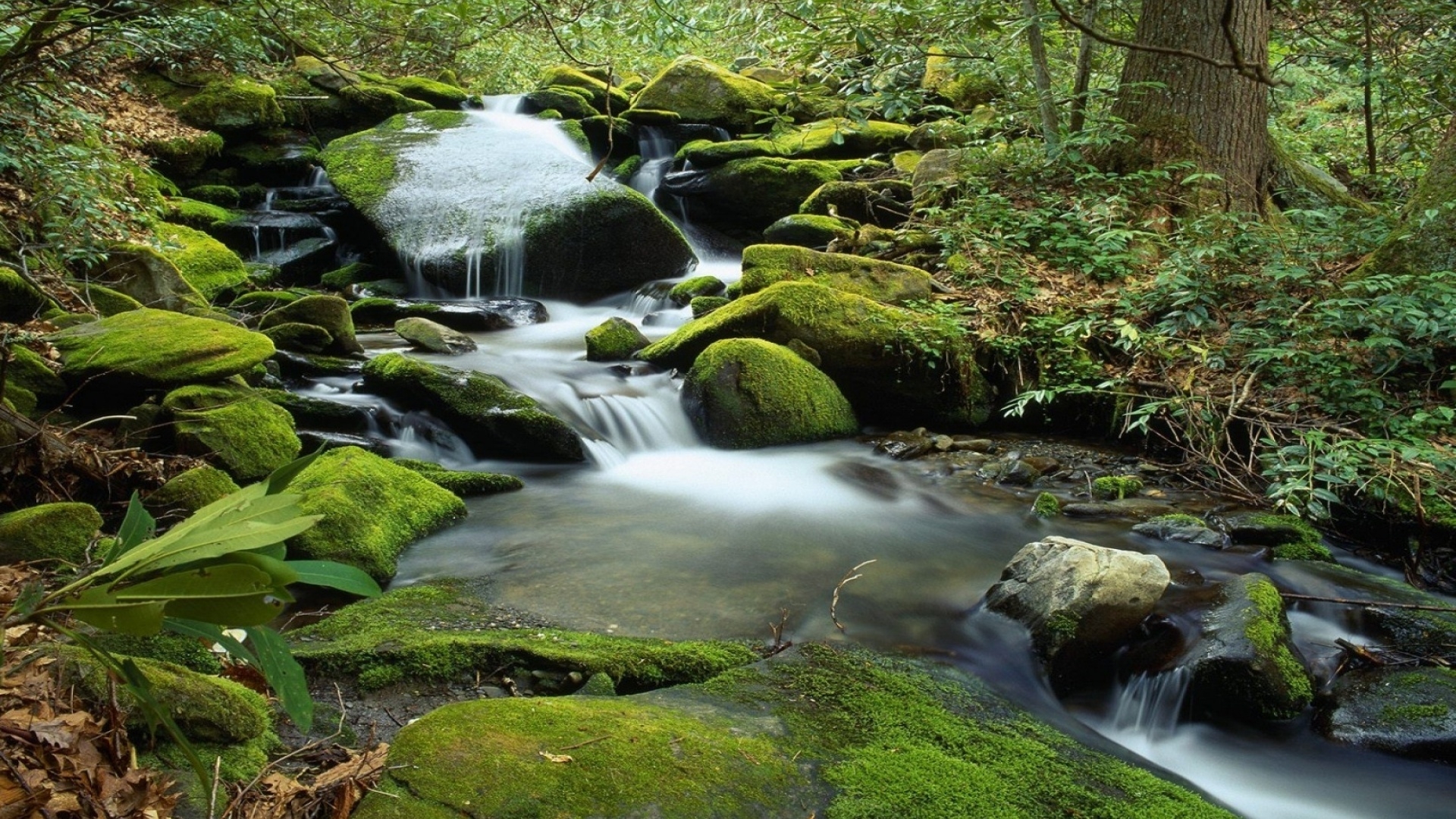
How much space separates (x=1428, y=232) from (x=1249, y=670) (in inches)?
170

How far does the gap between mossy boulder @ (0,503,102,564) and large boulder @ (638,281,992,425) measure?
16.3 ft

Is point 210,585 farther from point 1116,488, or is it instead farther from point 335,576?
point 1116,488

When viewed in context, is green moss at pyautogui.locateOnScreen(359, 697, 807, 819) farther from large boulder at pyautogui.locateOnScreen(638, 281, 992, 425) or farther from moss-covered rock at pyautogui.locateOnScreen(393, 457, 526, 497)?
large boulder at pyautogui.locateOnScreen(638, 281, 992, 425)

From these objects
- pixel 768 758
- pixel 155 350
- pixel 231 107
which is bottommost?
pixel 768 758

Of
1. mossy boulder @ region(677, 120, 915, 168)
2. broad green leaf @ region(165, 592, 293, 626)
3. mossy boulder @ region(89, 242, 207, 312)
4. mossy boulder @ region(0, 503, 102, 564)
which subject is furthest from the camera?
mossy boulder @ region(677, 120, 915, 168)

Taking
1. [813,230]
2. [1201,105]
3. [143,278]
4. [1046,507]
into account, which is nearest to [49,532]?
[143,278]

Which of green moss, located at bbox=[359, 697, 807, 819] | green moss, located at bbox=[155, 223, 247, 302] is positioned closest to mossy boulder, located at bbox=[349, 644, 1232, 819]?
green moss, located at bbox=[359, 697, 807, 819]

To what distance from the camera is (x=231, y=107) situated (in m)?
13.2

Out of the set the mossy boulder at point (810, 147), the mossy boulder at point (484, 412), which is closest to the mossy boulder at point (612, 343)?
the mossy boulder at point (484, 412)

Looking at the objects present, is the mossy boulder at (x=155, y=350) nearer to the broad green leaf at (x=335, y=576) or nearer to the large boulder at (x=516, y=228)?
the broad green leaf at (x=335, y=576)

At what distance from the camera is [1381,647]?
12.9ft

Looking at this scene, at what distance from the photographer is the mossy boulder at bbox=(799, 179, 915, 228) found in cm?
1112

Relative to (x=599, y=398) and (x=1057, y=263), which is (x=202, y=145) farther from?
(x=1057, y=263)

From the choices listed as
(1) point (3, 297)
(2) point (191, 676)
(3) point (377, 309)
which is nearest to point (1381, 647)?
(2) point (191, 676)
